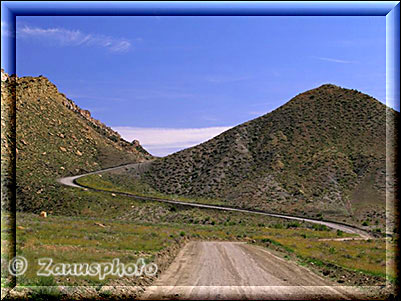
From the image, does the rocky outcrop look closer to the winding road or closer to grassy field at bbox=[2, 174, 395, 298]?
grassy field at bbox=[2, 174, 395, 298]

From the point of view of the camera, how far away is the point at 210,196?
104m

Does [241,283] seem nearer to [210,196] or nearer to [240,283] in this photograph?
[240,283]

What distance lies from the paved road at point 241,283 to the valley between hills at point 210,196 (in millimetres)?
177

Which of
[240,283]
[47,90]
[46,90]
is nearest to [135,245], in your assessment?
[240,283]

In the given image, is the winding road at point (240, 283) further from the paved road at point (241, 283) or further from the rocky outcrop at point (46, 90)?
the rocky outcrop at point (46, 90)

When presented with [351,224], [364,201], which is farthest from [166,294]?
[364,201]

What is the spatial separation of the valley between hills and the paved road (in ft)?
0.58

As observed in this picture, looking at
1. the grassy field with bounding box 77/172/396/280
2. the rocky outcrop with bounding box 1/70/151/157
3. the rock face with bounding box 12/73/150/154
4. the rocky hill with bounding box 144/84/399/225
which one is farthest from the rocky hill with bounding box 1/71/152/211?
the rocky hill with bounding box 144/84/399/225

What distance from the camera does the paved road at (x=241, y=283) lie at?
15008 millimetres

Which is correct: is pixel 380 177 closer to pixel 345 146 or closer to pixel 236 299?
pixel 345 146

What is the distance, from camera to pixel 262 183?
102m

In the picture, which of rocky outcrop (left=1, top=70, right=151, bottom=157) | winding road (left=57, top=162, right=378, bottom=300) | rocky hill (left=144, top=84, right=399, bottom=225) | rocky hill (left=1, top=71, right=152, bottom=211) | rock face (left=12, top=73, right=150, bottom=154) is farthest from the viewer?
rocky hill (left=144, top=84, right=399, bottom=225)

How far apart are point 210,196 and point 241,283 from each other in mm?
86742

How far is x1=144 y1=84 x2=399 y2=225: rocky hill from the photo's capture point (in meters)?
90.6
